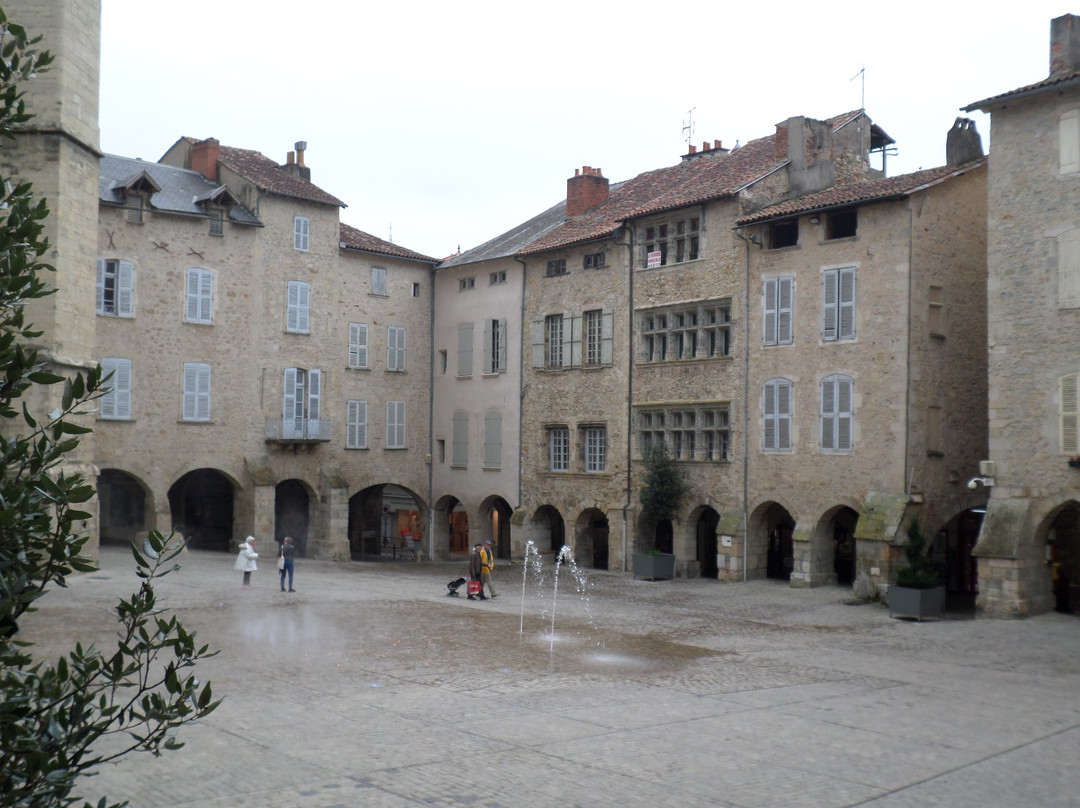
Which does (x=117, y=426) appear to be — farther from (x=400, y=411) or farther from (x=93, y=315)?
(x=400, y=411)

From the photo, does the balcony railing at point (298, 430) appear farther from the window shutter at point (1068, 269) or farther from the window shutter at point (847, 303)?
the window shutter at point (1068, 269)

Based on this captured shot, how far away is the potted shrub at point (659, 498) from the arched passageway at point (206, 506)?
50.2 feet

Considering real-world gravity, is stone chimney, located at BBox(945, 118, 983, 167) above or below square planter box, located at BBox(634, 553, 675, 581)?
above

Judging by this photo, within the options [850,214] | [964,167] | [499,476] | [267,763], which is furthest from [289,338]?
[267,763]

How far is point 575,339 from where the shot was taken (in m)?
33.3

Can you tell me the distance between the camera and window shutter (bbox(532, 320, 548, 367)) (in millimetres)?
34469

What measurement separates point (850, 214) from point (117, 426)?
835 inches

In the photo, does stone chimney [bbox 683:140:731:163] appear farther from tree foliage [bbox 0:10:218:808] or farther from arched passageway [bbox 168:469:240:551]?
tree foliage [bbox 0:10:218:808]

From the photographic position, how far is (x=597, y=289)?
32688 millimetres

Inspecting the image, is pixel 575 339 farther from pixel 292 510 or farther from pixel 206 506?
pixel 206 506

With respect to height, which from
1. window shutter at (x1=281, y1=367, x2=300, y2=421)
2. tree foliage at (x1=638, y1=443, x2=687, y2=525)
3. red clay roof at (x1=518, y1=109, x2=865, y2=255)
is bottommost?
tree foliage at (x1=638, y1=443, x2=687, y2=525)

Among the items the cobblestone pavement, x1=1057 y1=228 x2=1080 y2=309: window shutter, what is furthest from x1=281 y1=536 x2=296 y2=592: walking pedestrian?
x1=1057 y1=228 x2=1080 y2=309: window shutter

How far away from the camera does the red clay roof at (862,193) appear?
2497cm

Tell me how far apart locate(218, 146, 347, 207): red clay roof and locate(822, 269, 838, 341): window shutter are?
1693cm
